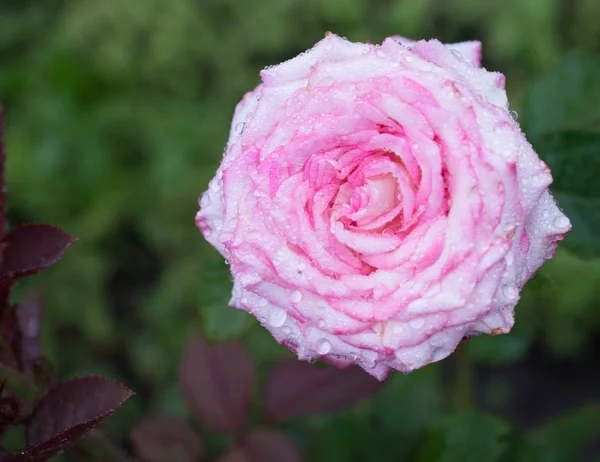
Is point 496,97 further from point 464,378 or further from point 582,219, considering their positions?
point 464,378

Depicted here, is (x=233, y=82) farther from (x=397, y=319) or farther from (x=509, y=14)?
(x=397, y=319)

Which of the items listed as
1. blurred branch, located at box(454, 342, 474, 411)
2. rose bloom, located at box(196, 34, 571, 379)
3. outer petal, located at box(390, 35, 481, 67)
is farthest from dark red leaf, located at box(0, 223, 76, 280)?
blurred branch, located at box(454, 342, 474, 411)

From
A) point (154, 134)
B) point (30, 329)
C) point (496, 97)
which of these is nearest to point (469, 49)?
point (496, 97)

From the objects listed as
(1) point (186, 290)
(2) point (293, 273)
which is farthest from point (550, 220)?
(1) point (186, 290)

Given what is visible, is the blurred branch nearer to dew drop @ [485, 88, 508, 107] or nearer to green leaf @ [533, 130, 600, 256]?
green leaf @ [533, 130, 600, 256]

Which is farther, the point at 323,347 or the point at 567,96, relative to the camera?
the point at 567,96

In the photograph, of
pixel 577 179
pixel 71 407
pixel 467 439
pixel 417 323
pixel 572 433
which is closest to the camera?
pixel 417 323

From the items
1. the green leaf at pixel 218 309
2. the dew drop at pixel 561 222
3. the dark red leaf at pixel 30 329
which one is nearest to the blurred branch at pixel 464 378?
the green leaf at pixel 218 309
